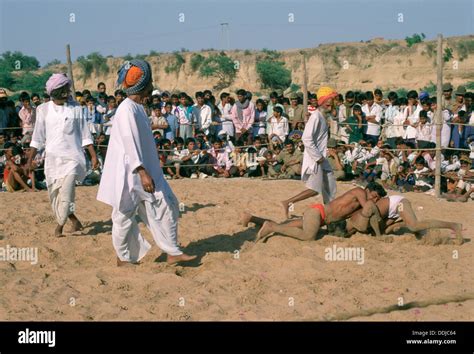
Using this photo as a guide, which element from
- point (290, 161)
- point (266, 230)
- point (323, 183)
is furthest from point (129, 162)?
point (290, 161)

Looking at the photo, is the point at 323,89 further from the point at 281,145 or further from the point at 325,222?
the point at 281,145

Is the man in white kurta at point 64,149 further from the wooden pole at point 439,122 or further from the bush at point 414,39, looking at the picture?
the bush at point 414,39

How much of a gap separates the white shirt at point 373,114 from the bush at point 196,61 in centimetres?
2732

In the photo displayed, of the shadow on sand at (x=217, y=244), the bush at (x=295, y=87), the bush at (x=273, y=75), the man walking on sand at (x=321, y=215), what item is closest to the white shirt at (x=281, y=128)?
the shadow on sand at (x=217, y=244)

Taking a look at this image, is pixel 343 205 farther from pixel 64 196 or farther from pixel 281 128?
pixel 281 128

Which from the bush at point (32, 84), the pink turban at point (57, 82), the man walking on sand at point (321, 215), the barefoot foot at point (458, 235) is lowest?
the barefoot foot at point (458, 235)

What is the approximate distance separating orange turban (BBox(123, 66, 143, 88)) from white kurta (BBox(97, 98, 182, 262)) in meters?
0.15

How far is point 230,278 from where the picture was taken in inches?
257

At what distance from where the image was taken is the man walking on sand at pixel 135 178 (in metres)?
6.51

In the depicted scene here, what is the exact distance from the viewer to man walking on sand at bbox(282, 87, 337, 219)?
8.08 m

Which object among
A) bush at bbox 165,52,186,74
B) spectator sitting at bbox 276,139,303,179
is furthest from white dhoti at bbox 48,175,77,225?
bush at bbox 165,52,186,74

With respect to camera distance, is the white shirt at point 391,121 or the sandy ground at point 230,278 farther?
the white shirt at point 391,121

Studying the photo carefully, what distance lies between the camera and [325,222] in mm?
7750

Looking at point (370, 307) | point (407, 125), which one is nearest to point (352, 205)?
point (370, 307)
